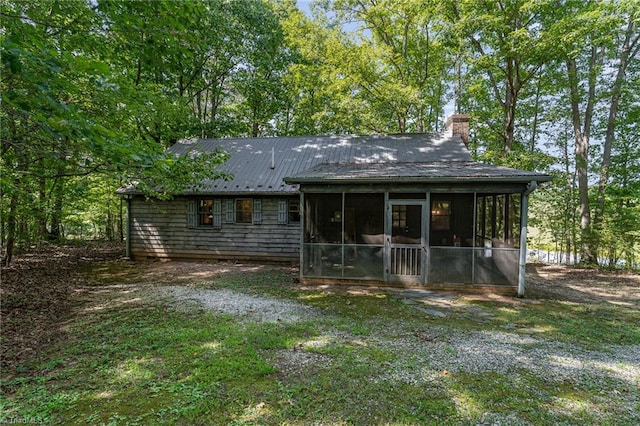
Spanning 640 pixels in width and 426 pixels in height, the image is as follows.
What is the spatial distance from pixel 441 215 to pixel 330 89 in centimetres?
876

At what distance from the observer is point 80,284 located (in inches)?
312

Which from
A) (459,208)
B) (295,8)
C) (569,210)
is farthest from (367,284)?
(295,8)

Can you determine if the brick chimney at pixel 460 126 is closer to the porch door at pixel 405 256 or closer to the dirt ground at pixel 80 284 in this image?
the dirt ground at pixel 80 284

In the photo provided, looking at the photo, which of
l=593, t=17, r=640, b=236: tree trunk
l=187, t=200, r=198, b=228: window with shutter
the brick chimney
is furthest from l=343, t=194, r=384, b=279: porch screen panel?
l=593, t=17, r=640, b=236: tree trunk

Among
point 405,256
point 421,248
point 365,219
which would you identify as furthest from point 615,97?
point 405,256

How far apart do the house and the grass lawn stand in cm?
185

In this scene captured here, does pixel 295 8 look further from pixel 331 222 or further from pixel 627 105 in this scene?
pixel 627 105

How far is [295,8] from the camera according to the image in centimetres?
1964

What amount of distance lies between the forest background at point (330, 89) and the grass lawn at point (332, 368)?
98.5 inches

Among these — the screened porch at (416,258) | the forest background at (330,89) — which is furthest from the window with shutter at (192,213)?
the screened porch at (416,258)

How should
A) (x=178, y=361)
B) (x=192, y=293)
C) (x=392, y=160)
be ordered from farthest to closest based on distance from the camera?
(x=392, y=160)
(x=192, y=293)
(x=178, y=361)

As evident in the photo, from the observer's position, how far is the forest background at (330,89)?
473 centimetres

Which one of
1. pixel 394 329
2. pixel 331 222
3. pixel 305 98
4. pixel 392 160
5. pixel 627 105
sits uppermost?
pixel 305 98

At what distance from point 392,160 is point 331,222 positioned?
10.8 feet
